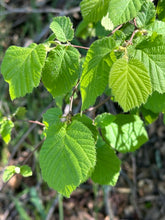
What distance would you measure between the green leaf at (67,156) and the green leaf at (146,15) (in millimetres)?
357

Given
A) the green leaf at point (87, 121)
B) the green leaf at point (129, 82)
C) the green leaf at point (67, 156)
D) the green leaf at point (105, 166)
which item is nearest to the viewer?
the green leaf at point (129, 82)

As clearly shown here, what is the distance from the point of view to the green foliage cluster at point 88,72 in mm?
632

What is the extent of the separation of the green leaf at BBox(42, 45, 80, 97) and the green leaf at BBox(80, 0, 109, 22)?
0.18m

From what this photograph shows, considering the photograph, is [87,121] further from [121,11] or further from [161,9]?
[161,9]

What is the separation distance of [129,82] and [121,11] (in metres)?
0.19

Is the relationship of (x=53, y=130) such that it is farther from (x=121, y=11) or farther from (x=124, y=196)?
(x=124, y=196)

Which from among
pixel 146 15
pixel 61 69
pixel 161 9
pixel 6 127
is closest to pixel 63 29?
pixel 61 69

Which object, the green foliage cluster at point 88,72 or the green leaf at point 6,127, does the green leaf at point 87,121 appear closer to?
the green foliage cluster at point 88,72

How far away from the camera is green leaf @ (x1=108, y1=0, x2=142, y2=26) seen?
0.66 m

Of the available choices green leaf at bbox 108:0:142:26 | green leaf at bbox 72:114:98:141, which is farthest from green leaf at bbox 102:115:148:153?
green leaf at bbox 108:0:142:26

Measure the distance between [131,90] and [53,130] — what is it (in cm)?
29

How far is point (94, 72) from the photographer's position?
67cm

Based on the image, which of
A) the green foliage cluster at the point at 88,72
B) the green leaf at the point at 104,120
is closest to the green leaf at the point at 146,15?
the green foliage cluster at the point at 88,72

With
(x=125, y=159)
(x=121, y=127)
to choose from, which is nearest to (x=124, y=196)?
(x=125, y=159)
